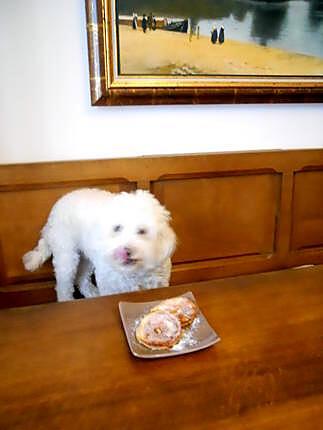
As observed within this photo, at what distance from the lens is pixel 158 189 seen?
181 cm

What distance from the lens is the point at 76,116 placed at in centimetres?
168

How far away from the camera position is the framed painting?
1.58 meters

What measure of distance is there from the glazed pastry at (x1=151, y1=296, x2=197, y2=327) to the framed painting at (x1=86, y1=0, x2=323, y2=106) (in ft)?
3.16

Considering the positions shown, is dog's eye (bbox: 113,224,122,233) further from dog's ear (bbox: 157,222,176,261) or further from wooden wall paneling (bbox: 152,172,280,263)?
wooden wall paneling (bbox: 152,172,280,263)

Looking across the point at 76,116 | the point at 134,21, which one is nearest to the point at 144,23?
the point at 134,21

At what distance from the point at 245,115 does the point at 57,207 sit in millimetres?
975

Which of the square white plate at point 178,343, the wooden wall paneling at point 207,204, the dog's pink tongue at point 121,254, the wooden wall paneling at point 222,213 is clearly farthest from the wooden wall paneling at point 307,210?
the square white plate at point 178,343

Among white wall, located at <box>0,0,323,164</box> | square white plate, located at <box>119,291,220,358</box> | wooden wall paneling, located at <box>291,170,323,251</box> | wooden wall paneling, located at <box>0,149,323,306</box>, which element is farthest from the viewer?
wooden wall paneling, located at <box>291,170,323,251</box>

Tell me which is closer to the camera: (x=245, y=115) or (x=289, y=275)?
(x=289, y=275)

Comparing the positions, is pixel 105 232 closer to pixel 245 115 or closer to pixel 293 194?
pixel 245 115

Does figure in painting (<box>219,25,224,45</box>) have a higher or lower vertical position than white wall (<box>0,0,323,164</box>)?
higher

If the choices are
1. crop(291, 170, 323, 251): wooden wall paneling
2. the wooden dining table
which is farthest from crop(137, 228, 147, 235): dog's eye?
crop(291, 170, 323, 251): wooden wall paneling

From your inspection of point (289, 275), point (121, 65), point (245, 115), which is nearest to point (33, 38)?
point (121, 65)

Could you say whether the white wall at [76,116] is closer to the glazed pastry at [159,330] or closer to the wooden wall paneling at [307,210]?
the wooden wall paneling at [307,210]
